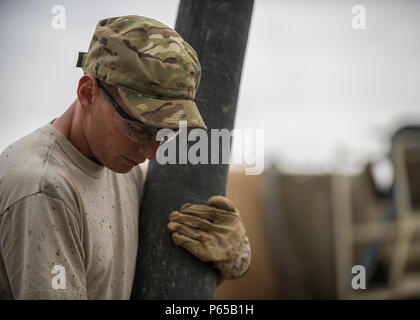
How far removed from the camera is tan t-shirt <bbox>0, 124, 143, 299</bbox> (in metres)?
1.25

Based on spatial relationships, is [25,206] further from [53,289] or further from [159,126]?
[159,126]

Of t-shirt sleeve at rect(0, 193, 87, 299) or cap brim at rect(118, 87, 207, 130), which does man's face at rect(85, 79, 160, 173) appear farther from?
t-shirt sleeve at rect(0, 193, 87, 299)

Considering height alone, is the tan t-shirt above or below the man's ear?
below

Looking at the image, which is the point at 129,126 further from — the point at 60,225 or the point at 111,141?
the point at 60,225

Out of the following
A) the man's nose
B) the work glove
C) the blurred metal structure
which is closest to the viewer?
the man's nose

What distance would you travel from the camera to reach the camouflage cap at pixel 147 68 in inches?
54.9

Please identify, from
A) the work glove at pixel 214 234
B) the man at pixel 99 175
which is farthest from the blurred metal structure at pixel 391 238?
the man at pixel 99 175

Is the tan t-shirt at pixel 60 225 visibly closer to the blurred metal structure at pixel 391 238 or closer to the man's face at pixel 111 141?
the man's face at pixel 111 141

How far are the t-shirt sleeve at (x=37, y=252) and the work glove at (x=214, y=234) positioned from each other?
17.3 inches

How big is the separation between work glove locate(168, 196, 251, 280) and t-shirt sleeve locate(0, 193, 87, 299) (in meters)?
0.44

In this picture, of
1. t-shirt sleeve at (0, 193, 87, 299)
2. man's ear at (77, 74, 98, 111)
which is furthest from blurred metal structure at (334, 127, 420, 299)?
t-shirt sleeve at (0, 193, 87, 299)

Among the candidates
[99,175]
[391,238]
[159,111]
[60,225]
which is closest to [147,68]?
[159,111]

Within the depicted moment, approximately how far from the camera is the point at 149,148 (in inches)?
59.7
